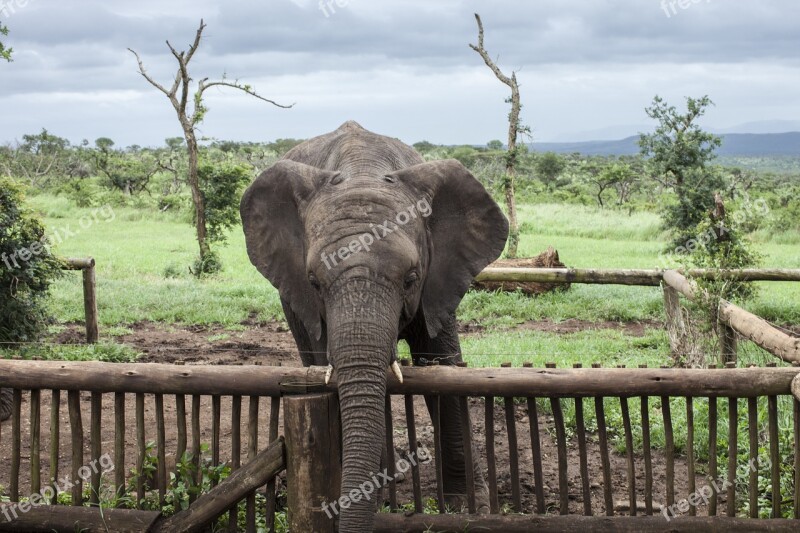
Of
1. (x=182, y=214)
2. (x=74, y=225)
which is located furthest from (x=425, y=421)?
(x=182, y=214)

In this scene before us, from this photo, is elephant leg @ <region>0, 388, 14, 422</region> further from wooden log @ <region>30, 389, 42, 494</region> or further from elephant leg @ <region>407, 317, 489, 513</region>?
elephant leg @ <region>407, 317, 489, 513</region>

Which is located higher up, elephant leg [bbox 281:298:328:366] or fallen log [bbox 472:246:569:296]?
elephant leg [bbox 281:298:328:366]

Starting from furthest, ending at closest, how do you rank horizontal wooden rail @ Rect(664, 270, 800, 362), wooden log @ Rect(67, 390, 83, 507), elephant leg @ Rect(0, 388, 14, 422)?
elephant leg @ Rect(0, 388, 14, 422)
horizontal wooden rail @ Rect(664, 270, 800, 362)
wooden log @ Rect(67, 390, 83, 507)

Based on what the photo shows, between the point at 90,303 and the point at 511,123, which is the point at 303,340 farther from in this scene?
the point at 511,123

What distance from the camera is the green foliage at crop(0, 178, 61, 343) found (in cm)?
884

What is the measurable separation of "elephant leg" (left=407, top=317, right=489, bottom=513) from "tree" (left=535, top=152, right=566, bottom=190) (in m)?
46.4

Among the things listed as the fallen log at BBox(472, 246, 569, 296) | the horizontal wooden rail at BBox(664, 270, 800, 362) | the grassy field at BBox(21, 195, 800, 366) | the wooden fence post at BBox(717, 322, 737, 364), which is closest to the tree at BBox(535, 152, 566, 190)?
the grassy field at BBox(21, 195, 800, 366)

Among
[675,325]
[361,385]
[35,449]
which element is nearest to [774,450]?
[361,385]

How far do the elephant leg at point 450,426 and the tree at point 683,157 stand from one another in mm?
15656

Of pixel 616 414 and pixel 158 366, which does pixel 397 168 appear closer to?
pixel 158 366

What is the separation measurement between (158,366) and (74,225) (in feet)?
79.6

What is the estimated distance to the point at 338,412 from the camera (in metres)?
4.43

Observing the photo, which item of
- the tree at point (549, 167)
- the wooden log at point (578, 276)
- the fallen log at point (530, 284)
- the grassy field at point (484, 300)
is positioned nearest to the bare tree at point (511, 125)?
the grassy field at point (484, 300)

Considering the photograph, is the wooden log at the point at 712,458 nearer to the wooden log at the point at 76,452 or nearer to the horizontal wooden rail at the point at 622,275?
the wooden log at the point at 76,452
